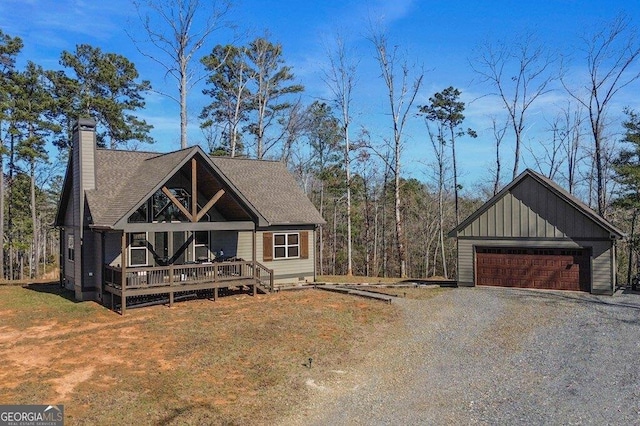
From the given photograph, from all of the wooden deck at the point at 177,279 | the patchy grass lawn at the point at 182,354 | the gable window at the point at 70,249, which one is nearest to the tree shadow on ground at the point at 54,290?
the patchy grass lawn at the point at 182,354

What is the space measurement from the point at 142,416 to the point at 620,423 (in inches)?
320

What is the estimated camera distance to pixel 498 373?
1003 cm

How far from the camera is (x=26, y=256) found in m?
53.8

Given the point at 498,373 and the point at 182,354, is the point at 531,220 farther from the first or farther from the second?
the point at 182,354

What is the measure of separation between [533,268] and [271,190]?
1307cm

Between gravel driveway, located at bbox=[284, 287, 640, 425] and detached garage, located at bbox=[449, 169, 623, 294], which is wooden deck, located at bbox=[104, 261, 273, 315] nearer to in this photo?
gravel driveway, located at bbox=[284, 287, 640, 425]

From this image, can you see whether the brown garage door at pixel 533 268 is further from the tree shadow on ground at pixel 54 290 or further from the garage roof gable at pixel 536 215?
the tree shadow on ground at pixel 54 290

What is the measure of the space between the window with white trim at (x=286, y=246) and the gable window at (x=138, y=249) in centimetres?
596

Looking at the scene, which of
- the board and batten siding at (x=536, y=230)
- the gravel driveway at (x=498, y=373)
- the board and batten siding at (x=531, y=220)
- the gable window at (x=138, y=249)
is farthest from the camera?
the board and batten siding at (x=531, y=220)

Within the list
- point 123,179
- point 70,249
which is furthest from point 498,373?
point 70,249

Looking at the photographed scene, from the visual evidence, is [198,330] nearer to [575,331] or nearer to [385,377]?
[385,377]

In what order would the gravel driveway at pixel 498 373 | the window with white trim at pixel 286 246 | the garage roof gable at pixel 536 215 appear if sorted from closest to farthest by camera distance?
the gravel driveway at pixel 498 373 < the garage roof gable at pixel 536 215 < the window with white trim at pixel 286 246

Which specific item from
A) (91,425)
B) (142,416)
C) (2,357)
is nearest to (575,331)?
→ (142,416)

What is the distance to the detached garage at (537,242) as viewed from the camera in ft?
60.0
